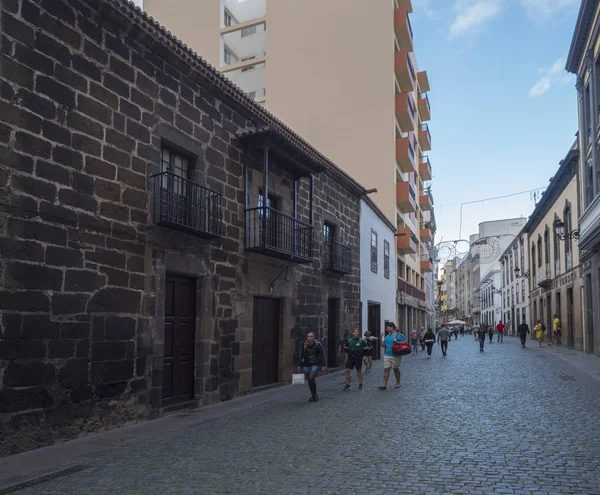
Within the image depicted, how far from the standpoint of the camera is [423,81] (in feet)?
139

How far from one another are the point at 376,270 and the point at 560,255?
12380 millimetres

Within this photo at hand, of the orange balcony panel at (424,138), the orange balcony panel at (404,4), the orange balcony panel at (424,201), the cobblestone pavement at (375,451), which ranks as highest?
the orange balcony panel at (404,4)

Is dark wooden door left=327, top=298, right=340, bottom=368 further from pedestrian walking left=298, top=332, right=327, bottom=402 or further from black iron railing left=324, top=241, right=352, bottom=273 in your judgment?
pedestrian walking left=298, top=332, right=327, bottom=402

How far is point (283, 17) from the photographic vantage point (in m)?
32.8

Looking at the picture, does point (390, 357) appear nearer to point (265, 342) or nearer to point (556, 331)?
point (265, 342)

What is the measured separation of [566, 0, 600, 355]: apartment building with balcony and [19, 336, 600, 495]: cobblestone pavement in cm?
1172

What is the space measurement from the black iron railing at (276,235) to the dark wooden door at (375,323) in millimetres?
8641

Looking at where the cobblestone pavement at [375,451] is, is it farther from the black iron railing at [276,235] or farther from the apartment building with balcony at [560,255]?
the apartment building with balcony at [560,255]

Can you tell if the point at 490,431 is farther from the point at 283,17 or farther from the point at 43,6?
the point at 283,17

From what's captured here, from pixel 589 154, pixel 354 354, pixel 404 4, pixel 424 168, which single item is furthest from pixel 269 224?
pixel 424 168

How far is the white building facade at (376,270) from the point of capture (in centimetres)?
2203

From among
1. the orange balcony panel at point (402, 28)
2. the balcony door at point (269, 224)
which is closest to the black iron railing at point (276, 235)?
the balcony door at point (269, 224)

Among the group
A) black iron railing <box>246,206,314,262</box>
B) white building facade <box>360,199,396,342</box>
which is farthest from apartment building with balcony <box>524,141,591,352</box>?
black iron railing <box>246,206,314,262</box>

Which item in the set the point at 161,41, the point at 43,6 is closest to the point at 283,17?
the point at 161,41
